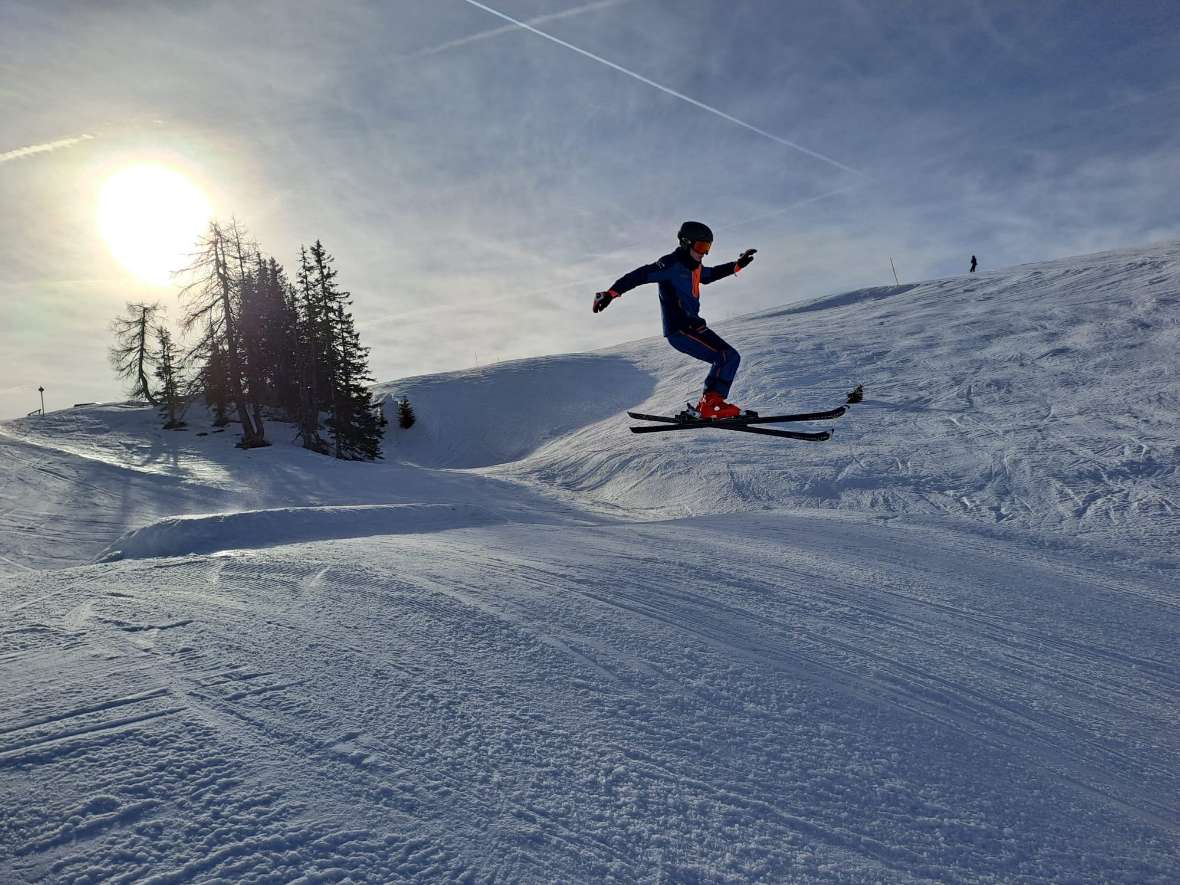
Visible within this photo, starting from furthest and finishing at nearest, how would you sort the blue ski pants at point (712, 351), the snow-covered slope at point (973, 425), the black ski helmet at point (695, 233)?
the snow-covered slope at point (973, 425), the blue ski pants at point (712, 351), the black ski helmet at point (695, 233)

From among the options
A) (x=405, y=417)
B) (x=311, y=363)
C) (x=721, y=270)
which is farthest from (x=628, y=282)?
(x=405, y=417)

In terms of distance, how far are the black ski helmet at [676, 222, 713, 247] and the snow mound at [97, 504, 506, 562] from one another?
23.4 feet

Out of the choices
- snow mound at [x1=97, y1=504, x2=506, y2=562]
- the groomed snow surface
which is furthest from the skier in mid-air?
snow mound at [x1=97, y1=504, x2=506, y2=562]

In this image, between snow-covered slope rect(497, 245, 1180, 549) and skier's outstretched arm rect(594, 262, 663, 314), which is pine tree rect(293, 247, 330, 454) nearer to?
snow-covered slope rect(497, 245, 1180, 549)

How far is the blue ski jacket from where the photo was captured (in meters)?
6.95

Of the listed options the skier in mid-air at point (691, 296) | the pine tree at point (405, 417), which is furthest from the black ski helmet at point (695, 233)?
the pine tree at point (405, 417)

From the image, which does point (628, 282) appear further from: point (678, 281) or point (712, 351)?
point (712, 351)

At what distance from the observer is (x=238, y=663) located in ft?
14.1

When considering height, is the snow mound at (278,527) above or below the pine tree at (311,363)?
below

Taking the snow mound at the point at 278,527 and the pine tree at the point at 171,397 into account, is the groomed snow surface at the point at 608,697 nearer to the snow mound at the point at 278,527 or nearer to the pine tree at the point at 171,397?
the snow mound at the point at 278,527

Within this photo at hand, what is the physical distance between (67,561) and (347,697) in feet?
42.2

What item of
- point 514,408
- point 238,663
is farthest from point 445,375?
point 238,663

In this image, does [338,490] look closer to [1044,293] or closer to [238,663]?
[238,663]

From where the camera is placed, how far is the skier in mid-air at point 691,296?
271 inches
